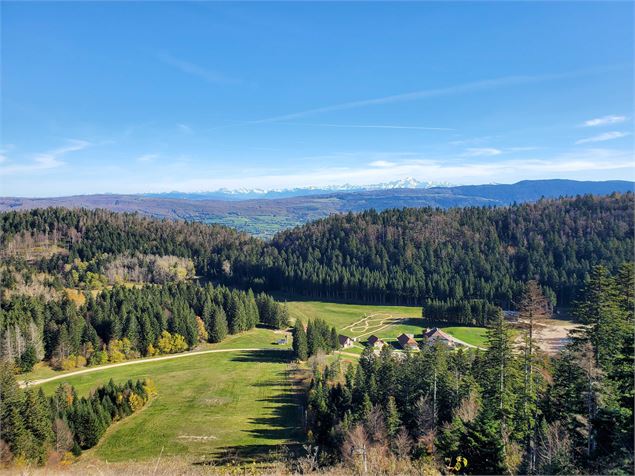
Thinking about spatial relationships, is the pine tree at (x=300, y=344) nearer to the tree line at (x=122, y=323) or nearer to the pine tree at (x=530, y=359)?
the tree line at (x=122, y=323)

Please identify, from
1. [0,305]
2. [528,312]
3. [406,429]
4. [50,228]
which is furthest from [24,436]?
[50,228]

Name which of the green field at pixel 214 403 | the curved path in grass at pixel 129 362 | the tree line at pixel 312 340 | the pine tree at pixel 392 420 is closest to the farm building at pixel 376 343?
the green field at pixel 214 403

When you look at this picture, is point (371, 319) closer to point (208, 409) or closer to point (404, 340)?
→ point (404, 340)

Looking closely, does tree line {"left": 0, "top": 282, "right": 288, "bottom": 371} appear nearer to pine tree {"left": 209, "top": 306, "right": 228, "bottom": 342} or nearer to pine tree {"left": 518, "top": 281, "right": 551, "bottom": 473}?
pine tree {"left": 209, "top": 306, "right": 228, "bottom": 342}

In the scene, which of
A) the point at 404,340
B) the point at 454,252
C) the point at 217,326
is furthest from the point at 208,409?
the point at 454,252

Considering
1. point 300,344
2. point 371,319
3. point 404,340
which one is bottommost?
point 371,319

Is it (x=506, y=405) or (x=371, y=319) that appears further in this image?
(x=371, y=319)
